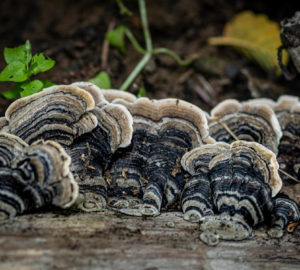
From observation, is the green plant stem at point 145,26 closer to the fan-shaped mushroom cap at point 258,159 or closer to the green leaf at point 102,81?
the green leaf at point 102,81

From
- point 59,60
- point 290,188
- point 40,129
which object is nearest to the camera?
point 40,129

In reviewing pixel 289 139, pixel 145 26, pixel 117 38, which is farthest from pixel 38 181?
pixel 145 26

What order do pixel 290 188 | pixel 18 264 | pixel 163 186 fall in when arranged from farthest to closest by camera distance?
pixel 290 188 → pixel 163 186 → pixel 18 264

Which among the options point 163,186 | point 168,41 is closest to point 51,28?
point 168,41

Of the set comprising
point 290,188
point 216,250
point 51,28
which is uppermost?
point 51,28

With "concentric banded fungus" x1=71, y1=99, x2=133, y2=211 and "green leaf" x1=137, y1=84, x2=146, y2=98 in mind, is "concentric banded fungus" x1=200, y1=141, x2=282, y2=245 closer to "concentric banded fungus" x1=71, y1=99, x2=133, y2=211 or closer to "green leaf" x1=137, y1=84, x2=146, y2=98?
"concentric banded fungus" x1=71, y1=99, x2=133, y2=211

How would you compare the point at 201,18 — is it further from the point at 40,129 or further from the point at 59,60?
the point at 40,129
